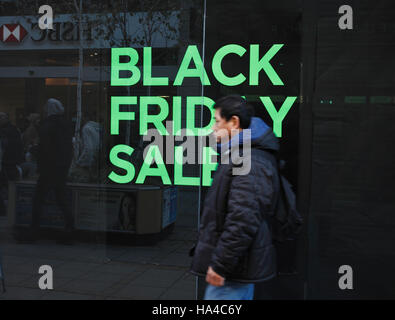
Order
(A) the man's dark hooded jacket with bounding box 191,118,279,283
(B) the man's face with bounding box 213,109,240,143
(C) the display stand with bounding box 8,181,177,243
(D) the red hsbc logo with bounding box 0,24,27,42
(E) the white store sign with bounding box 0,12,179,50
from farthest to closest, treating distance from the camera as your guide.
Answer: (C) the display stand with bounding box 8,181,177,243 < (D) the red hsbc logo with bounding box 0,24,27,42 < (E) the white store sign with bounding box 0,12,179,50 < (B) the man's face with bounding box 213,109,240,143 < (A) the man's dark hooded jacket with bounding box 191,118,279,283

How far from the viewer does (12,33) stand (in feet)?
17.7

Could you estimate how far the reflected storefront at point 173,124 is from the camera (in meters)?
4.23

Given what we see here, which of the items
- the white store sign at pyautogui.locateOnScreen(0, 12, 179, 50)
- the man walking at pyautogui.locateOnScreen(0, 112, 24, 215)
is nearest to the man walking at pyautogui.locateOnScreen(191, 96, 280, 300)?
the white store sign at pyautogui.locateOnScreen(0, 12, 179, 50)

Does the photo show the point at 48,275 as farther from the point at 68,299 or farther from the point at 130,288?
the point at 130,288

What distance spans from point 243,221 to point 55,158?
131 inches

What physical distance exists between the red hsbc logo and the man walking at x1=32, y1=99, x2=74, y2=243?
2.77 ft

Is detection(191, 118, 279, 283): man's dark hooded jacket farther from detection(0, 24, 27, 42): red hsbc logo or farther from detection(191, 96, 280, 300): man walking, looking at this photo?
detection(0, 24, 27, 42): red hsbc logo

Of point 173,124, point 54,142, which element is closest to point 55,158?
point 54,142

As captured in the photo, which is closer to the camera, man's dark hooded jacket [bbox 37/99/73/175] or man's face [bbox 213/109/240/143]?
man's face [bbox 213/109/240/143]

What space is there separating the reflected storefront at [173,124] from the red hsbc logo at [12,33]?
0.04 ft

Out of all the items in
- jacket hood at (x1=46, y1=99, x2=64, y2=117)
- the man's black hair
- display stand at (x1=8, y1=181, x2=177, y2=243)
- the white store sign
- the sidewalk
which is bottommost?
the sidewalk

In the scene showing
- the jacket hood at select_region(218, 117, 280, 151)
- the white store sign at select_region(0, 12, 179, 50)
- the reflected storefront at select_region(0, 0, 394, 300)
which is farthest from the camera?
the white store sign at select_region(0, 12, 179, 50)

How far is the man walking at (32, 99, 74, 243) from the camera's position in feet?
17.2

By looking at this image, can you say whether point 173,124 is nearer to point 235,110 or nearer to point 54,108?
point 54,108
